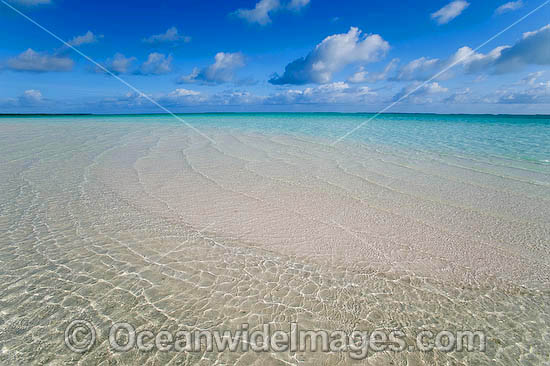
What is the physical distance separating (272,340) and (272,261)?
1085 mm

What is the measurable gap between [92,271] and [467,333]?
367cm

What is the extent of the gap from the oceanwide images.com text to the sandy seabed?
5cm

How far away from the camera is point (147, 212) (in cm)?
444

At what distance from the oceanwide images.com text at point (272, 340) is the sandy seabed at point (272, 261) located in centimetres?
5

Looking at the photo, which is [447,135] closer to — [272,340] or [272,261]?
[272,261]

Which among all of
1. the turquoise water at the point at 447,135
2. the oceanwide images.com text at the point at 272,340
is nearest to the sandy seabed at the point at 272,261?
the oceanwide images.com text at the point at 272,340

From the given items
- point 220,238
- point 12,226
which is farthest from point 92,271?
point 12,226

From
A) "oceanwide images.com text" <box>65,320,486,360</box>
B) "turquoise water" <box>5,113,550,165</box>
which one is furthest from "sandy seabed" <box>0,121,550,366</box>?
"turquoise water" <box>5,113,550,165</box>

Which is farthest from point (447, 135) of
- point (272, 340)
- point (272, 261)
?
point (272, 340)

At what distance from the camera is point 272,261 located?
318 cm

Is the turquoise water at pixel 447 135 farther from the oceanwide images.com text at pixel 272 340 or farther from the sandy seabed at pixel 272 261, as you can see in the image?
the oceanwide images.com text at pixel 272 340

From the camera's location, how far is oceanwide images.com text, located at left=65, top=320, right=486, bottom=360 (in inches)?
80.7

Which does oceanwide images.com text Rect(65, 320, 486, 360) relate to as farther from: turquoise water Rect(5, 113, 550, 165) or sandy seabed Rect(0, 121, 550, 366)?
turquoise water Rect(5, 113, 550, 165)

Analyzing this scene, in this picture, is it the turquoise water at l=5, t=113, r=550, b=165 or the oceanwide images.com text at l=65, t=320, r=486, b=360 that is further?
the turquoise water at l=5, t=113, r=550, b=165
